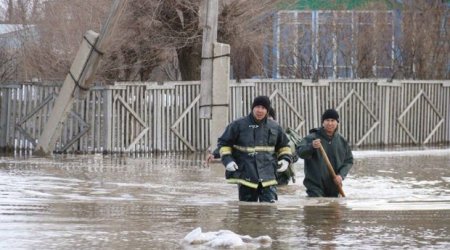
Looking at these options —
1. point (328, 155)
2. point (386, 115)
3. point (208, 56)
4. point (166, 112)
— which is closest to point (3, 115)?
point (166, 112)

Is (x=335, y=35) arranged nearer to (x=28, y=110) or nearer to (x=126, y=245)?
(x=28, y=110)

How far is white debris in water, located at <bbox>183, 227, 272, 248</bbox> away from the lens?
31.5 feet

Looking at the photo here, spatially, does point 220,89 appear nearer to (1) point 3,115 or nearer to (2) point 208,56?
(2) point 208,56

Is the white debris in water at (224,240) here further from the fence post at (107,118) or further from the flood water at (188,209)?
the fence post at (107,118)

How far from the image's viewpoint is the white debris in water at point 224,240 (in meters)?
9.59

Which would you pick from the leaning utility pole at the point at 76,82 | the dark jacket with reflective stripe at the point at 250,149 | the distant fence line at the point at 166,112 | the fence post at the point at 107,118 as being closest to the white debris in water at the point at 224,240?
the dark jacket with reflective stripe at the point at 250,149

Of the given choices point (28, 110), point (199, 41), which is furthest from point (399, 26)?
→ point (28, 110)

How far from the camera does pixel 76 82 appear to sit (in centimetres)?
2264

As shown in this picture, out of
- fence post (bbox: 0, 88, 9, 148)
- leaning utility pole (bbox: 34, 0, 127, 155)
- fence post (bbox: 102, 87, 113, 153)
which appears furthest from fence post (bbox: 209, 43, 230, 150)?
fence post (bbox: 0, 88, 9, 148)

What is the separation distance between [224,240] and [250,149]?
388 cm

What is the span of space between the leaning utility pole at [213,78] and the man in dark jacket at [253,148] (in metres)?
7.72

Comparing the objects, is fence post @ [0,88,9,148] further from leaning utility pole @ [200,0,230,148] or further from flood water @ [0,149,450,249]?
leaning utility pole @ [200,0,230,148]

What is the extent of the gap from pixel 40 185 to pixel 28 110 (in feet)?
28.4

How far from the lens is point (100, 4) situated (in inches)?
1142
